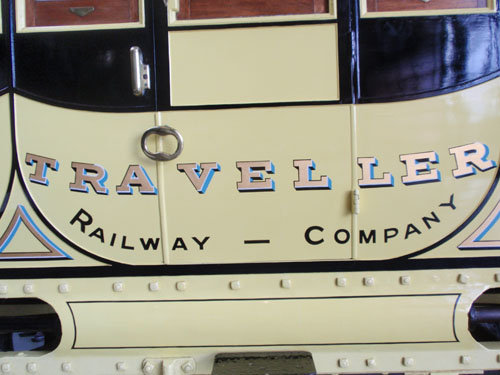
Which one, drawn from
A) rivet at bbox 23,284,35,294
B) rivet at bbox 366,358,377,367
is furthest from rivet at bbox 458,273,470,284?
rivet at bbox 23,284,35,294

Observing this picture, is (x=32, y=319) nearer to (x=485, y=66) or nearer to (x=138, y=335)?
(x=138, y=335)

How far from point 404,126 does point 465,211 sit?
37cm

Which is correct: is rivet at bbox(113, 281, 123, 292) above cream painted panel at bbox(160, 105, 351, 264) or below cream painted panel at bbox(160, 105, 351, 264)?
below

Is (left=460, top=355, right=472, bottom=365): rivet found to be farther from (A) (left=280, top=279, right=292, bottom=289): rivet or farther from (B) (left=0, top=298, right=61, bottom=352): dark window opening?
(B) (left=0, top=298, right=61, bottom=352): dark window opening

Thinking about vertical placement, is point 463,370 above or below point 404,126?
below

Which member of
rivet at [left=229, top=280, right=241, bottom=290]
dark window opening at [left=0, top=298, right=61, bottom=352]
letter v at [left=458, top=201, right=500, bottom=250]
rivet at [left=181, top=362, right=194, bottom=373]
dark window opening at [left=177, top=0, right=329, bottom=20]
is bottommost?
rivet at [left=181, top=362, right=194, bottom=373]

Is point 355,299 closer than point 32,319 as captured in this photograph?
Yes

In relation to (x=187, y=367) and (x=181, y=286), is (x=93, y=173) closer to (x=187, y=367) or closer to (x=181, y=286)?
(x=181, y=286)

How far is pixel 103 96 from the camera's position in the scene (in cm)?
137

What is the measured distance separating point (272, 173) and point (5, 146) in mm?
964

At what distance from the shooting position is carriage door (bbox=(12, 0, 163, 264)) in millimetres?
1365

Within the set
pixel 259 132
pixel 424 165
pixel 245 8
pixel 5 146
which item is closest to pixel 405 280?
pixel 424 165

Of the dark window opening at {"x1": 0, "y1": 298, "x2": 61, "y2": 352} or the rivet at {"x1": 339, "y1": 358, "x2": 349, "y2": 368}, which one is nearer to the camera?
the rivet at {"x1": 339, "y1": 358, "x2": 349, "y2": 368}

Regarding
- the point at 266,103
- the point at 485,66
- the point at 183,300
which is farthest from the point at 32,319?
the point at 485,66
